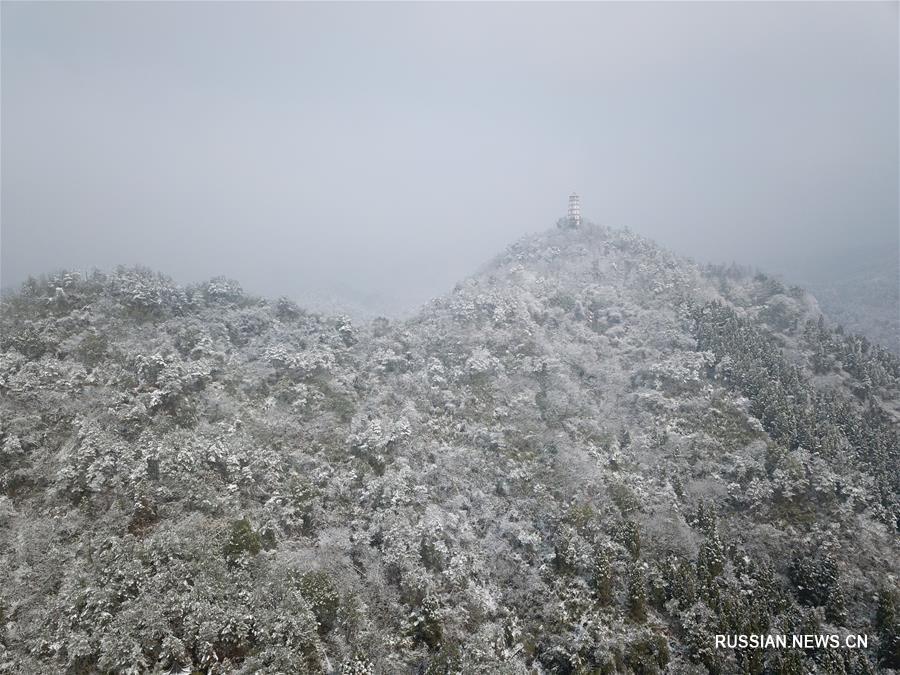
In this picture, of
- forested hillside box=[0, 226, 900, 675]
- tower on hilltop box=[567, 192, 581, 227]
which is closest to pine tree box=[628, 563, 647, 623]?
forested hillside box=[0, 226, 900, 675]

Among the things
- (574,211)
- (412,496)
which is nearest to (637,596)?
(412,496)

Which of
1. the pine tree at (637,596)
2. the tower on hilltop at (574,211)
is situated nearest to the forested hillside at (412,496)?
the pine tree at (637,596)

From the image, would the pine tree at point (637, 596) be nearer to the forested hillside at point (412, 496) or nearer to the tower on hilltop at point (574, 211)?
the forested hillside at point (412, 496)

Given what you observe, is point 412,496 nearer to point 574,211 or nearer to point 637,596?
point 637,596

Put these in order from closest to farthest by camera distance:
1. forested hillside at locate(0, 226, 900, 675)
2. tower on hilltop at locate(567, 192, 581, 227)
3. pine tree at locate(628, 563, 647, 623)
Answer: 1. forested hillside at locate(0, 226, 900, 675)
2. pine tree at locate(628, 563, 647, 623)
3. tower on hilltop at locate(567, 192, 581, 227)

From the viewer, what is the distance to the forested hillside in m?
33.9

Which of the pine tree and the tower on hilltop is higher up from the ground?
the tower on hilltop

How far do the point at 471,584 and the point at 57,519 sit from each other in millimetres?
36226

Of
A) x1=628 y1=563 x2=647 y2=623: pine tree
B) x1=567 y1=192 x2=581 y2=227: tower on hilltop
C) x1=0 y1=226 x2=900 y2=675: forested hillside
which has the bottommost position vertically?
x1=628 y1=563 x2=647 y2=623: pine tree

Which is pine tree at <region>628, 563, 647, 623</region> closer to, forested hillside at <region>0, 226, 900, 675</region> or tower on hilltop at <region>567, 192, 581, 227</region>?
forested hillside at <region>0, 226, 900, 675</region>

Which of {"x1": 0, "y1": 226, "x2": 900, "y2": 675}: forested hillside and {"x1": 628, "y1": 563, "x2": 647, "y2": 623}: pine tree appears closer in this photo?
{"x1": 0, "y1": 226, "x2": 900, "y2": 675}: forested hillside

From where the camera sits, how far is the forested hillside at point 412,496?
111 feet

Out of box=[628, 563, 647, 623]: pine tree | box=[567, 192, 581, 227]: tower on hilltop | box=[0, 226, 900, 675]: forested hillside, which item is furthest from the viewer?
box=[567, 192, 581, 227]: tower on hilltop

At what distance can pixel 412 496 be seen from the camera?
50250 millimetres
